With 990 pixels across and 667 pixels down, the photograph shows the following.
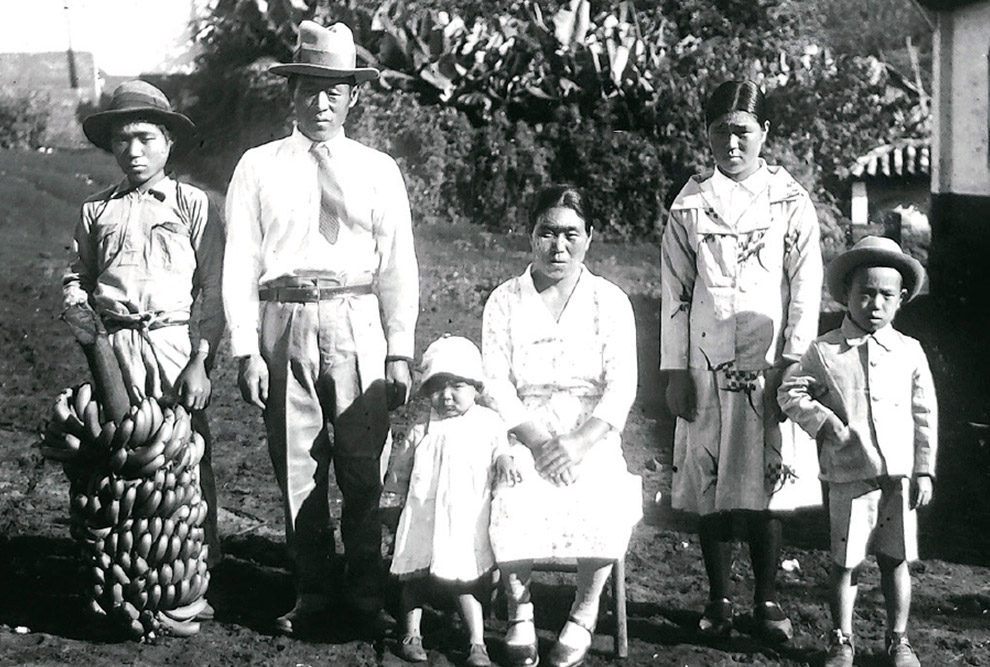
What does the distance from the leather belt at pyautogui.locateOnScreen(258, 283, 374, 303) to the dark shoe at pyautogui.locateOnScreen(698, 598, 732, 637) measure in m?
1.81

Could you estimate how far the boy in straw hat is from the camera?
3.75 meters

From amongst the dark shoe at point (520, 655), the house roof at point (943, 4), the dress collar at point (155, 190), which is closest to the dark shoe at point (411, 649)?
the dark shoe at point (520, 655)

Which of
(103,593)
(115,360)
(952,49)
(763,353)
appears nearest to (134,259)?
(115,360)

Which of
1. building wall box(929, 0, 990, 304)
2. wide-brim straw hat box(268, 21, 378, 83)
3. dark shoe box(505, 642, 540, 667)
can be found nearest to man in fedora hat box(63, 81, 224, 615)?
wide-brim straw hat box(268, 21, 378, 83)

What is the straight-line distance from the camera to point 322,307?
407 cm

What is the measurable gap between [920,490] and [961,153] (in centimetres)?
658

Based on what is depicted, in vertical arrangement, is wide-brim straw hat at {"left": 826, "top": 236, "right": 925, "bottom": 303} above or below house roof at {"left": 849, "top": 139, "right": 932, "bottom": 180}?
below

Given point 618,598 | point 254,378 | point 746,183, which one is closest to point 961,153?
point 746,183

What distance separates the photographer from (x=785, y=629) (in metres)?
4.07

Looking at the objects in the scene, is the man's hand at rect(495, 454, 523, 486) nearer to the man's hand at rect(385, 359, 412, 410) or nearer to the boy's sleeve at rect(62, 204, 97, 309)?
the man's hand at rect(385, 359, 412, 410)

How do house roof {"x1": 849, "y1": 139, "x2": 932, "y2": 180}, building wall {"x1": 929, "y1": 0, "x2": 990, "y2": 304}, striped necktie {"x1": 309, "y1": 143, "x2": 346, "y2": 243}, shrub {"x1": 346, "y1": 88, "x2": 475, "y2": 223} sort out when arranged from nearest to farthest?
striped necktie {"x1": 309, "y1": 143, "x2": 346, "y2": 243} → building wall {"x1": 929, "y1": 0, "x2": 990, "y2": 304} → shrub {"x1": 346, "y1": 88, "x2": 475, "y2": 223} → house roof {"x1": 849, "y1": 139, "x2": 932, "y2": 180}

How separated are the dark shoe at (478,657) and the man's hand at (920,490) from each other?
157 centimetres

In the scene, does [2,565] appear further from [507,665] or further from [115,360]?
[507,665]

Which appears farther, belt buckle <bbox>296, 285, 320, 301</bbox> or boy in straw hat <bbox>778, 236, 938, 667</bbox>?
belt buckle <bbox>296, 285, 320, 301</bbox>
